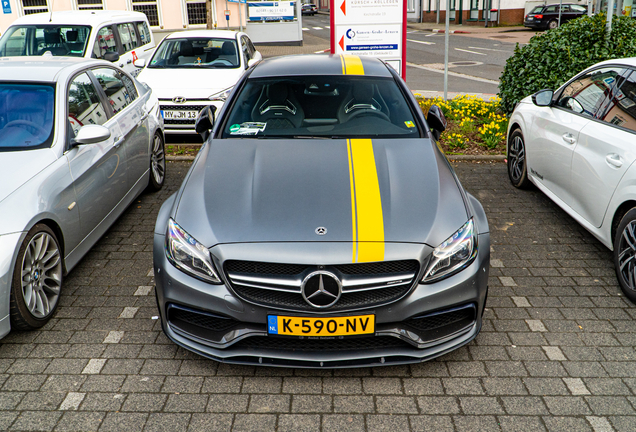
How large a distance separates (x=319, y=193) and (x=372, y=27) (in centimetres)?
663

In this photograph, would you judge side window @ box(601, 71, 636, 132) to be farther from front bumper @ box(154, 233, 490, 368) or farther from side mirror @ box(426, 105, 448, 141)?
front bumper @ box(154, 233, 490, 368)

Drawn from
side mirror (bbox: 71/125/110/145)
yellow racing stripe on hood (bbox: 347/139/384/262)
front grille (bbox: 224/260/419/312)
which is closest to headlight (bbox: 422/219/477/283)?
front grille (bbox: 224/260/419/312)

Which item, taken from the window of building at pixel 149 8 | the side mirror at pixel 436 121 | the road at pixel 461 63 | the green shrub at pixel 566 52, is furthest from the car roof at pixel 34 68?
the window of building at pixel 149 8

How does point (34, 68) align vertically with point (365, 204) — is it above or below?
above

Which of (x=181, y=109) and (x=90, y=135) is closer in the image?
(x=90, y=135)

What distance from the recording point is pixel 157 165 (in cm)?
670

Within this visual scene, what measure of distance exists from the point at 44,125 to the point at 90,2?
91.2 feet

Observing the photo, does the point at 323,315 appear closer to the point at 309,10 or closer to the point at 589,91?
the point at 589,91

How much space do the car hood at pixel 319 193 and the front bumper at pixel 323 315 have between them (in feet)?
0.48

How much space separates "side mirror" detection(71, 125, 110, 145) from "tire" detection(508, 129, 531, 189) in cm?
443

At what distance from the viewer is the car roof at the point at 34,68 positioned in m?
4.78

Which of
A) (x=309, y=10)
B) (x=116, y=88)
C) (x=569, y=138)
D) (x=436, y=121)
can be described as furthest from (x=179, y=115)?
(x=309, y=10)

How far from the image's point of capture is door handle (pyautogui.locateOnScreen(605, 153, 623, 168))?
14.3ft

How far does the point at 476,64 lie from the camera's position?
1966cm
